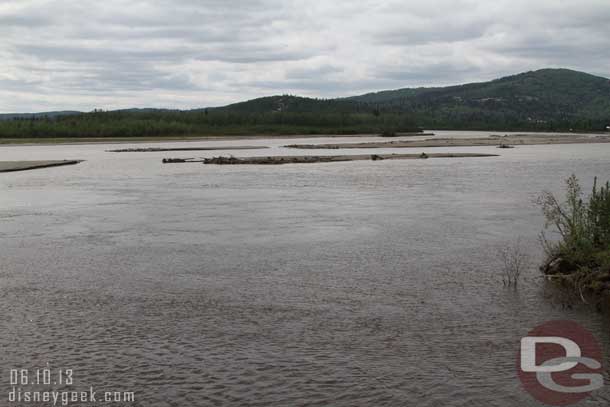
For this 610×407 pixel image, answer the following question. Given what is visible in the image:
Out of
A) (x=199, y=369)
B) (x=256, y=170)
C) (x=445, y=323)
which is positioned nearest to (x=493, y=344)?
(x=445, y=323)

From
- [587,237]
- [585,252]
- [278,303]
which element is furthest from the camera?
[587,237]

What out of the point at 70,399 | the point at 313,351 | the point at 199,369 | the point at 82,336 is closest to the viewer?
the point at 70,399

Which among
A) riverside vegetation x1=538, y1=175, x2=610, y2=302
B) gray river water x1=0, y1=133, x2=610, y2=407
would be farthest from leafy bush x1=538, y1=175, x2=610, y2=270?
gray river water x1=0, y1=133, x2=610, y2=407

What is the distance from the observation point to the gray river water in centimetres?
1397

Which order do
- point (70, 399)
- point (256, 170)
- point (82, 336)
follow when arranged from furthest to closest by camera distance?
point (256, 170) < point (82, 336) < point (70, 399)

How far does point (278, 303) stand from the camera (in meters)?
19.8

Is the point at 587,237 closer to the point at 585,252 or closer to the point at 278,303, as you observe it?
the point at 585,252

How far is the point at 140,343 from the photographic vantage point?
641 inches

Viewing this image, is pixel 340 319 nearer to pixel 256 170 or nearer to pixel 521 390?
pixel 521 390

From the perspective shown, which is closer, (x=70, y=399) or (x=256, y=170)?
(x=70, y=399)

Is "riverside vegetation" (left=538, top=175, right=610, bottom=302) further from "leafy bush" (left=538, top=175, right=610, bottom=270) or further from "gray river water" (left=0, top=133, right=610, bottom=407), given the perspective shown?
"gray river water" (left=0, top=133, right=610, bottom=407)

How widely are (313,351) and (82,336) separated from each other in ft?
18.5

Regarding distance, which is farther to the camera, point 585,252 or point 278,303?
point 585,252

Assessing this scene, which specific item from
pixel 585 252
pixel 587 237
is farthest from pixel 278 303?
pixel 587 237
